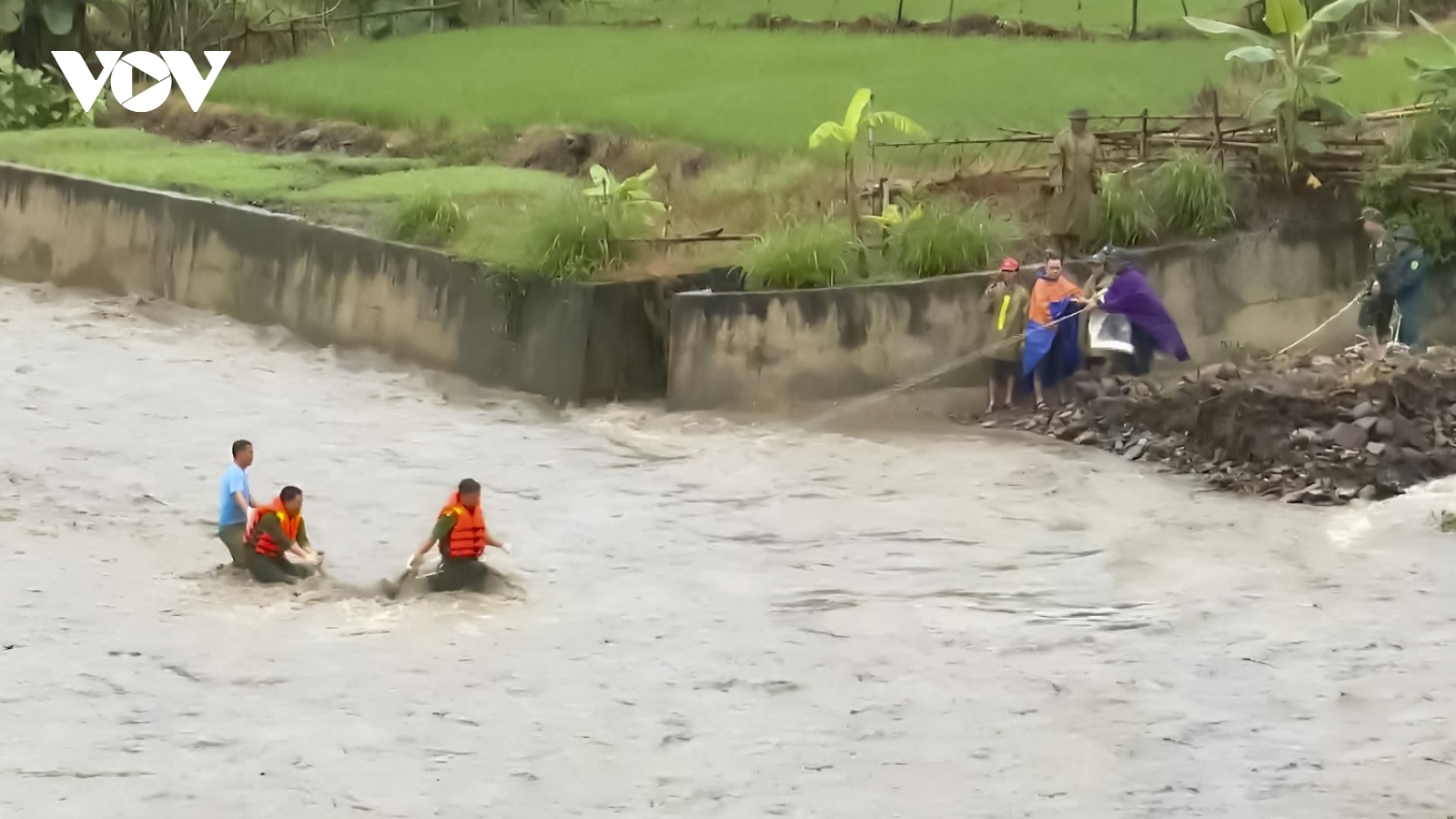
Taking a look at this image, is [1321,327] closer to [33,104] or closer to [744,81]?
[744,81]

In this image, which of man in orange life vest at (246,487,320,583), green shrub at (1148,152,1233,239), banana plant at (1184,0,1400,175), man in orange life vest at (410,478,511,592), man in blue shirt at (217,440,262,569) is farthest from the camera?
banana plant at (1184,0,1400,175)

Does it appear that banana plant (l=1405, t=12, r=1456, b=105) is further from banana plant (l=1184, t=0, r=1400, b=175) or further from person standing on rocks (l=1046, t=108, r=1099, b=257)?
person standing on rocks (l=1046, t=108, r=1099, b=257)

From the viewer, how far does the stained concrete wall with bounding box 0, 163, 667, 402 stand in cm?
1388

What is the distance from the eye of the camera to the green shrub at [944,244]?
44.8 ft

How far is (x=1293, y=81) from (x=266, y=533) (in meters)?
9.05

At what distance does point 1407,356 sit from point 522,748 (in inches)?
296

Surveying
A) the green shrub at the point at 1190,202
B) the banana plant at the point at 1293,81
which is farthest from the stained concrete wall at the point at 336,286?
the banana plant at the point at 1293,81

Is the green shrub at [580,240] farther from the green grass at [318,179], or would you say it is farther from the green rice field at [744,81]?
the green rice field at [744,81]

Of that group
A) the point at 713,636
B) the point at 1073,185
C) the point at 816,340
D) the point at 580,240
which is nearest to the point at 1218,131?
the point at 1073,185

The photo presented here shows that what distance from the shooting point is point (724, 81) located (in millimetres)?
20844

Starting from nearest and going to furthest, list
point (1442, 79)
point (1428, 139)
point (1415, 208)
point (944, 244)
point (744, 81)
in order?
1. point (944, 244)
2. point (1415, 208)
3. point (1428, 139)
4. point (1442, 79)
5. point (744, 81)

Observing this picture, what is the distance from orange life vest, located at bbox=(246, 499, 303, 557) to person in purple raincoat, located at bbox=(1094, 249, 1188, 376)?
6.10 m

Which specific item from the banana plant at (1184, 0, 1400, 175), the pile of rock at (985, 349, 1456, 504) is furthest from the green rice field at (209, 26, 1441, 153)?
the pile of rock at (985, 349, 1456, 504)

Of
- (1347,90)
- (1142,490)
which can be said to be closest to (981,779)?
(1142,490)
